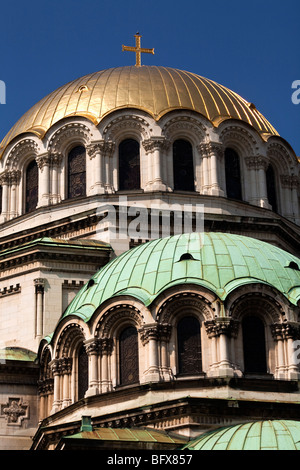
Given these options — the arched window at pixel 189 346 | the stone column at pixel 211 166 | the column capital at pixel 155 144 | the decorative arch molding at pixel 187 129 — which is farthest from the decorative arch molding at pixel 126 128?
the arched window at pixel 189 346

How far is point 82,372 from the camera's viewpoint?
31203 millimetres

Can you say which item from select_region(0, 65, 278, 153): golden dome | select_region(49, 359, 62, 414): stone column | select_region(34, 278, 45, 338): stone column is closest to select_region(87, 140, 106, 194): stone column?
select_region(0, 65, 278, 153): golden dome

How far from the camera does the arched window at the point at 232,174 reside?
40.9 meters

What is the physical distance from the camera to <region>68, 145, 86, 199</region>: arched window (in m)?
40.5

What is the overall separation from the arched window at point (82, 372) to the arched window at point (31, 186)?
10.9m

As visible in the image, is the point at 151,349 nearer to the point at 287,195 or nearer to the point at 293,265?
the point at 293,265

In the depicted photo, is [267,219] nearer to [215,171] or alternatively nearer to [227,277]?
[215,171]

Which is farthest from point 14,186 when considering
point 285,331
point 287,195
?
Result: point 285,331

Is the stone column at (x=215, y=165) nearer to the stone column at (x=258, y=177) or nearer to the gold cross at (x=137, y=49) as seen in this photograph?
the stone column at (x=258, y=177)

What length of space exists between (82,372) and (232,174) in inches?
489

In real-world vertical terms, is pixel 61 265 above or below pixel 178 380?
above
